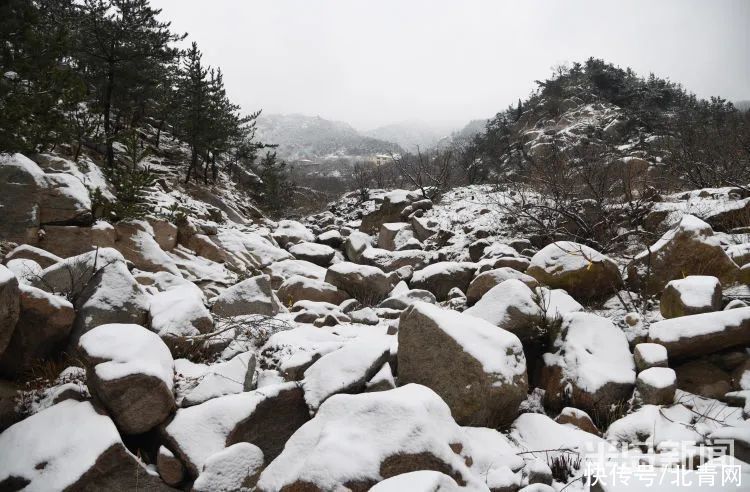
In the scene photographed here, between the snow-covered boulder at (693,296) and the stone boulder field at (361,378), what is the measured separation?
0.09ft

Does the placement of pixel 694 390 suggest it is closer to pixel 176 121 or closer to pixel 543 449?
pixel 543 449

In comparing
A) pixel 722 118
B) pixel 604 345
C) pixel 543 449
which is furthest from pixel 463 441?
pixel 722 118

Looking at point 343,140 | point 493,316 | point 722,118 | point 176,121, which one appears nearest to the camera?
point 493,316

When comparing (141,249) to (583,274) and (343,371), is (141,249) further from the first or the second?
(583,274)

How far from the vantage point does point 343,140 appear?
296 feet

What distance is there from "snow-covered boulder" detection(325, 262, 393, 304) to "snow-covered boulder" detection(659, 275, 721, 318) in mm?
5535

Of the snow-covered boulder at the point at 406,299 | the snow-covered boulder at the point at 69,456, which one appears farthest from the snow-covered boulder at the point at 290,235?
the snow-covered boulder at the point at 69,456

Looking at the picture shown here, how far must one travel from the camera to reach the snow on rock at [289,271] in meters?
10.5

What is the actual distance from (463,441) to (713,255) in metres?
5.05

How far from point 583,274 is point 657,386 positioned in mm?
2627

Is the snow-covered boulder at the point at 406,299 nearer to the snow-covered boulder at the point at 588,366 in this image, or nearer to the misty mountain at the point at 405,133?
the snow-covered boulder at the point at 588,366

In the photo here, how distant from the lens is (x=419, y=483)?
2293mm

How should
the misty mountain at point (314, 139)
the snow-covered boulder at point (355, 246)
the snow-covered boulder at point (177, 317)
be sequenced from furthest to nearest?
the misty mountain at point (314, 139) < the snow-covered boulder at point (355, 246) < the snow-covered boulder at point (177, 317)

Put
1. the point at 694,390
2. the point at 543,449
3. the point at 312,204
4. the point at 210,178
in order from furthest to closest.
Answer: the point at 312,204 → the point at 210,178 → the point at 694,390 → the point at 543,449
